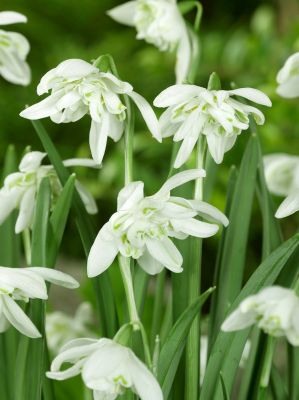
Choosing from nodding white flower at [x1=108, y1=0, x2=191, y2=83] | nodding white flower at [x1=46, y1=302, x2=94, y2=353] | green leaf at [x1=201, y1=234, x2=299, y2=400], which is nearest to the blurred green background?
nodding white flower at [x1=46, y1=302, x2=94, y2=353]

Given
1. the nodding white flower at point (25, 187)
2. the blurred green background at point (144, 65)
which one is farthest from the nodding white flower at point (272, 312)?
the blurred green background at point (144, 65)

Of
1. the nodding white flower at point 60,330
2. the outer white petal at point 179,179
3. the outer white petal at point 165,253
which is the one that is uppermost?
the outer white petal at point 179,179

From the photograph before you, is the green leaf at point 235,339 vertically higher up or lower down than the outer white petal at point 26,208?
lower down

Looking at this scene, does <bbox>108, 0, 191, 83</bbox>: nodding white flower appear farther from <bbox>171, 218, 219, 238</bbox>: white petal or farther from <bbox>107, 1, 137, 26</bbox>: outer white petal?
<bbox>171, 218, 219, 238</bbox>: white petal

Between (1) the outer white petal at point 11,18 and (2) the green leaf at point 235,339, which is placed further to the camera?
(1) the outer white petal at point 11,18

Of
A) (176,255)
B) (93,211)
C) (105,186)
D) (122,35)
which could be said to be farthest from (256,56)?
(176,255)

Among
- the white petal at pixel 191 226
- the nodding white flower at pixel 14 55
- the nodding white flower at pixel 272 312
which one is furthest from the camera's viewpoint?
the nodding white flower at pixel 14 55

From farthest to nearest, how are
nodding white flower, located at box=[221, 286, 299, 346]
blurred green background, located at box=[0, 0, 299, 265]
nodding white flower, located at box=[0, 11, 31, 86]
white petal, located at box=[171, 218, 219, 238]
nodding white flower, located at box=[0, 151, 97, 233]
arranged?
blurred green background, located at box=[0, 0, 299, 265]
nodding white flower, located at box=[0, 11, 31, 86]
nodding white flower, located at box=[0, 151, 97, 233]
white petal, located at box=[171, 218, 219, 238]
nodding white flower, located at box=[221, 286, 299, 346]

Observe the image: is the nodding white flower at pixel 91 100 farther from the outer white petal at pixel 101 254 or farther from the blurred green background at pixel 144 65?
the blurred green background at pixel 144 65
